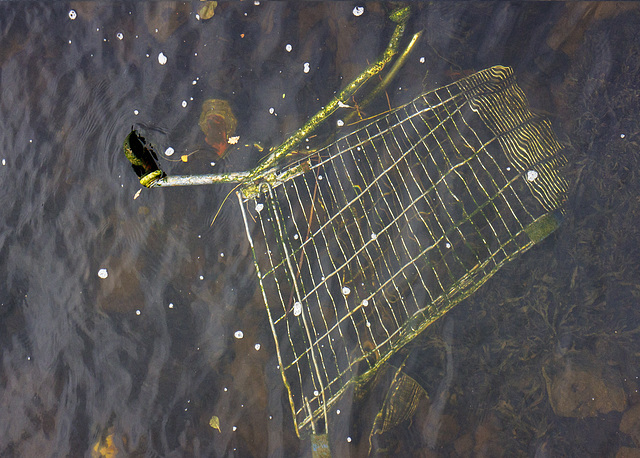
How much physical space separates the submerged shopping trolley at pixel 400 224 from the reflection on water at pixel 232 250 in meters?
0.06

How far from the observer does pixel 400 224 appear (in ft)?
3.68

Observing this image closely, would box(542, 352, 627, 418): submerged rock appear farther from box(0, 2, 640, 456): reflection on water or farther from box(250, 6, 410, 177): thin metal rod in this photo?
box(250, 6, 410, 177): thin metal rod

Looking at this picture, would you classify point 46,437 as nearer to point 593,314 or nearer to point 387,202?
point 387,202

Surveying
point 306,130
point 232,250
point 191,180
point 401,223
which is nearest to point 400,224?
point 401,223

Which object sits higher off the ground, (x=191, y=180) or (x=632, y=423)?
(x=191, y=180)

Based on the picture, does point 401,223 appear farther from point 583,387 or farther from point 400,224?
point 583,387

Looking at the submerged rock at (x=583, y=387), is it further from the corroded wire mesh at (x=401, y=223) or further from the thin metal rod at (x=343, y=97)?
the thin metal rod at (x=343, y=97)

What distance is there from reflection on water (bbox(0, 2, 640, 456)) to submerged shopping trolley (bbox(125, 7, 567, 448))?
6 centimetres

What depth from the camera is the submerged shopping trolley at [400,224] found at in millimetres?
1107

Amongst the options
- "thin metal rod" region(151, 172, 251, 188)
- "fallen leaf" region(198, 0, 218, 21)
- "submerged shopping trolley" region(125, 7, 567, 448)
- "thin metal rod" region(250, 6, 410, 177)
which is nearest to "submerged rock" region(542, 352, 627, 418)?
"submerged shopping trolley" region(125, 7, 567, 448)

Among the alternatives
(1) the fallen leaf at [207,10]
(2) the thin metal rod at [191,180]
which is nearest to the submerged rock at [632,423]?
(2) the thin metal rod at [191,180]

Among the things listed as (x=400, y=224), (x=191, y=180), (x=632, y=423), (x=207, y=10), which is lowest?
(x=632, y=423)

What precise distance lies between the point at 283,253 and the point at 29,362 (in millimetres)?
852

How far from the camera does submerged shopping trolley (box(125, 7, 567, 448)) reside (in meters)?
1.11
